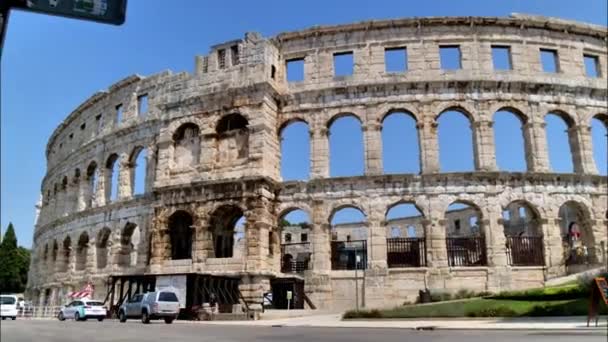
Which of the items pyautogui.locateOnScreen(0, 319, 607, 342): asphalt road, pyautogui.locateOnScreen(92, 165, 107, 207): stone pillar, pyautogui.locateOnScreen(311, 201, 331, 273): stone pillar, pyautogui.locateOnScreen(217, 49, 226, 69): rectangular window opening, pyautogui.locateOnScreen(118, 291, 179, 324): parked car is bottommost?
pyautogui.locateOnScreen(0, 319, 607, 342): asphalt road

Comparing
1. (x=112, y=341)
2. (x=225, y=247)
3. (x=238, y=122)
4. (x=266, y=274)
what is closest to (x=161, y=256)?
(x=225, y=247)

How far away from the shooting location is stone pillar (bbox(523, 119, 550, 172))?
26641mm

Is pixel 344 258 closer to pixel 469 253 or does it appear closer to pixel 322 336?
pixel 469 253

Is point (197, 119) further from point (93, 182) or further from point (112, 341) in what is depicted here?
point (112, 341)

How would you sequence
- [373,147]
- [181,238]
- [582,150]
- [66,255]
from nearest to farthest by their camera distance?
[373,147], [582,150], [181,238], [66,255]

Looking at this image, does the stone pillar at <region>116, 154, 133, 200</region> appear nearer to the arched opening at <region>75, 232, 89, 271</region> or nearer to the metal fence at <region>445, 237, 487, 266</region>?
the arched opening at <region>75, 232, 89, 271</region>

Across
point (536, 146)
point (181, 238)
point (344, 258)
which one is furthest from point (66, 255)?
point (536, 146)

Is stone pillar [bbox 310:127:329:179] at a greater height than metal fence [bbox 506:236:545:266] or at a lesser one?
greater

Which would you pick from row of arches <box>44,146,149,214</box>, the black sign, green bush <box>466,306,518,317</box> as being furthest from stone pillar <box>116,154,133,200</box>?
the black sign

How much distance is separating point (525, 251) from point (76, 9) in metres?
26.3

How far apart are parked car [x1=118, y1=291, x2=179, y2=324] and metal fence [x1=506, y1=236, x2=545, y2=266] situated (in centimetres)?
1629

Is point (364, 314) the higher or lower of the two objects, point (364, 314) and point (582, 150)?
the lower

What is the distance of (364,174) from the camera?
26.2 meters

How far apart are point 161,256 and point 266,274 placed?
614 cm
